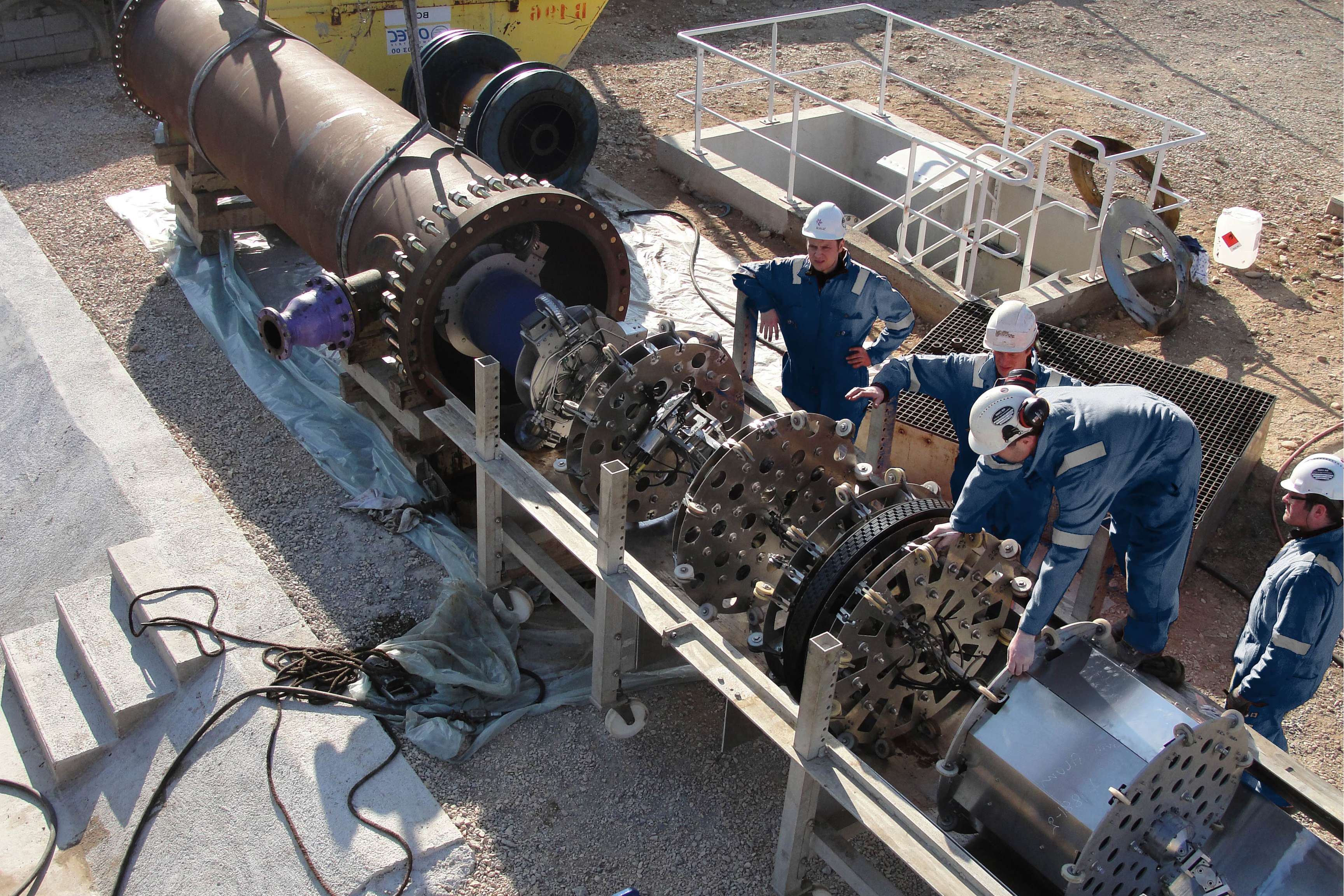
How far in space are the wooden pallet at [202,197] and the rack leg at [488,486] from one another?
323 centimetres

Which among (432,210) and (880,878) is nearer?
(880,878)

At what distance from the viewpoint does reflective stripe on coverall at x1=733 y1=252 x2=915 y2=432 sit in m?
4.84

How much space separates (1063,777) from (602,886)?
60.2 inches

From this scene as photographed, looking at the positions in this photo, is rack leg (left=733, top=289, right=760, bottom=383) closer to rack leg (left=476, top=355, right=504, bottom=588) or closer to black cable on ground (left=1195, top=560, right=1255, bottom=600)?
rack leg (left=476, top=355, right=504, bottom=588)

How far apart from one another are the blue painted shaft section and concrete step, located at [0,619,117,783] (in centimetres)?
200

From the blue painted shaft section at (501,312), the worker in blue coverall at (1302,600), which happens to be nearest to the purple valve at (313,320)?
the blue painted shaft section at (501,312)

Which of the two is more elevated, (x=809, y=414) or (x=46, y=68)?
(x=809, y=414)

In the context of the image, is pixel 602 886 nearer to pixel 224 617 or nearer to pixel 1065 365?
pixel 224 617

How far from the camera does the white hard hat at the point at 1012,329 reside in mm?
4012

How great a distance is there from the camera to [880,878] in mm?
3447

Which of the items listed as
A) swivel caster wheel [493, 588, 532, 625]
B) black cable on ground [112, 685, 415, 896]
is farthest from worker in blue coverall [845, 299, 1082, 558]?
black cable on ground [112, 685, 415, 896]

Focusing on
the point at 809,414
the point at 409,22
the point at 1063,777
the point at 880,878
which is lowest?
the point at 880,878

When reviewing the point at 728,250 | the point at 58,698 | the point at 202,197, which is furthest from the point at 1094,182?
the point at 58,698

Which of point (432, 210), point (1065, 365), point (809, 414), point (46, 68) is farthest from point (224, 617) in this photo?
point (46, 68)
